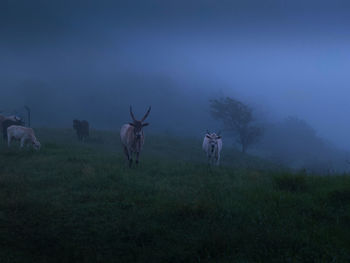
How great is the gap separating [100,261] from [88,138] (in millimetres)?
26293

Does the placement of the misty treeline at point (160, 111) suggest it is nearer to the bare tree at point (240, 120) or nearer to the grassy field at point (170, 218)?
the bare tree at point (240, 120)

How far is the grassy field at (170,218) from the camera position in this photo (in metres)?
5.90

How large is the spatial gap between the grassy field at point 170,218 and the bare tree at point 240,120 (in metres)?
31.2

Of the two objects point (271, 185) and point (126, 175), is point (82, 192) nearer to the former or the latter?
point (126, 175)

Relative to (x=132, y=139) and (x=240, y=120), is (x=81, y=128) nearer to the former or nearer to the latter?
(x=132, y=139)

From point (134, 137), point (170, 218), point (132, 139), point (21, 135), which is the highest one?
point (134, 137)

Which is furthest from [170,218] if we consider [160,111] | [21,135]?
[160,111]

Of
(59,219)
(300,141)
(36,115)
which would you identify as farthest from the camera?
(36,115)

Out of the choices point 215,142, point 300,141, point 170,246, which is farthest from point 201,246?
point 300,141

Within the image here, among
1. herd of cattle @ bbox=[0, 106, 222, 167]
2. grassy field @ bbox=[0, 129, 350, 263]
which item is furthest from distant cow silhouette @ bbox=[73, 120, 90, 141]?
grassy field @ bbox=[0, 129, 350, 263]

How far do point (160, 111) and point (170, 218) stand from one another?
258 feet

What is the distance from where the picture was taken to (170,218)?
7.39 m

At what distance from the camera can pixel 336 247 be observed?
5969mm

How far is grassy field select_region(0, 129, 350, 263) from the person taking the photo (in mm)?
5902
